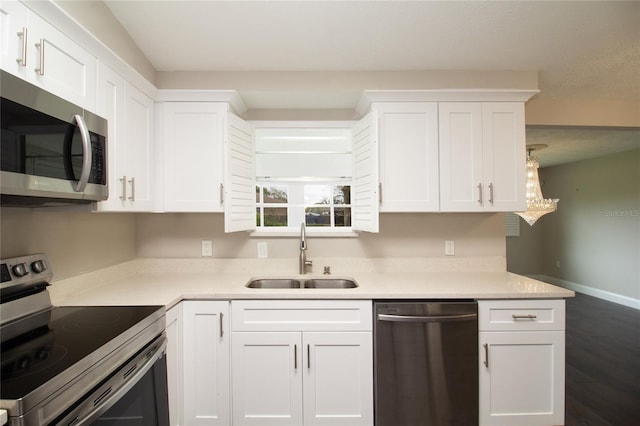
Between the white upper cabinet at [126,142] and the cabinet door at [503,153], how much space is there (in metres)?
2.34

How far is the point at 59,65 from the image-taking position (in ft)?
4.00

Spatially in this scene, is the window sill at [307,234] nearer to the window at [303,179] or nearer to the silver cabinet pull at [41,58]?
the window at [303,179]

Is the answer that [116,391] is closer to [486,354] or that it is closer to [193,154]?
[193,154]

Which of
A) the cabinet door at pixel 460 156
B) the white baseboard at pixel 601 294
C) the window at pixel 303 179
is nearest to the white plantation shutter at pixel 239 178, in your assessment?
the window at pixel 303 179

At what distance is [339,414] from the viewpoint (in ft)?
5.49

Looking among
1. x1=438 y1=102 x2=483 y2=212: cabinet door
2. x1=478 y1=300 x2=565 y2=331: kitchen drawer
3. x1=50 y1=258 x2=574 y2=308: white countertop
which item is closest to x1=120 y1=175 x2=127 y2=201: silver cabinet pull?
x1=50 y1=258 x2=574 y2=308: white countertop

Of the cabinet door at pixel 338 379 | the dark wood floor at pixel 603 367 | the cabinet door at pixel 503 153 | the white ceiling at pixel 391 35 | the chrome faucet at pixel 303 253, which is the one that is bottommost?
the dark wood floor at pixel 603 367

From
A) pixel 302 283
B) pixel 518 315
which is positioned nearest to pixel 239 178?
pixel 302 283

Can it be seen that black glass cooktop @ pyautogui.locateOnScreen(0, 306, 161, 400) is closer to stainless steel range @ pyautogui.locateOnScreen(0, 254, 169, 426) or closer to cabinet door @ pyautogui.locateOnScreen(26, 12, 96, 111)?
stainless steel range @ pyautogui.locateOnScreen(0, 254, 169, 426)

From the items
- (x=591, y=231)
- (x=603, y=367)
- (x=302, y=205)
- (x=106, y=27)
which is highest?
(x=106, y=27)

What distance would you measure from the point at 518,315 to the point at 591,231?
4862mm

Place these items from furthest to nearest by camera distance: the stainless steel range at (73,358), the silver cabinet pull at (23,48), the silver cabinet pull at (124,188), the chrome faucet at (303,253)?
the chrome faucet at (303,253) < the silver cabinet pull at (124,188) < the silver cabinet pull at (23,48) < the stainless steel range at (73,358)

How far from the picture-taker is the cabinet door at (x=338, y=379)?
65.7 inches

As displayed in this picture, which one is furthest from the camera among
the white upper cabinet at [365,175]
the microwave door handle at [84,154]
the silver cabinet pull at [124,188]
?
the white upper cabinet at [365,175]
